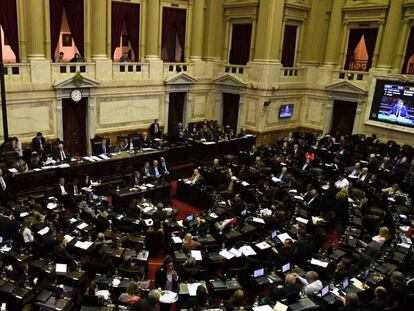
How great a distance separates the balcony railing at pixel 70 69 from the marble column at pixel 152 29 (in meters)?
3.39

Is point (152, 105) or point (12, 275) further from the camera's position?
point (152, 105)

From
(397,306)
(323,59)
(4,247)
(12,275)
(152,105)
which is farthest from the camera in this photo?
(323,59)

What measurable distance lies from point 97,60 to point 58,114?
3158 millimetres

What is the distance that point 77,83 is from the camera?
17406 mm

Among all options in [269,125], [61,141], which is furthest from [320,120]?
[61,141]

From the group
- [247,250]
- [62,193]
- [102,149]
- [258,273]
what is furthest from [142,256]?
[102,149]

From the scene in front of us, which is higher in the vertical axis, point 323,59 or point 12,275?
point 323,59

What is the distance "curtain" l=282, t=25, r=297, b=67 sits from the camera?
21.7 m

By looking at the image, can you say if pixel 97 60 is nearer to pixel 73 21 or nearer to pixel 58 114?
pixel 73 21

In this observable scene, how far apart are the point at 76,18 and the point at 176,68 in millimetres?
5783

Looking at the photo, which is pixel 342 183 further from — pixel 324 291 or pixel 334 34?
pixel 334 34

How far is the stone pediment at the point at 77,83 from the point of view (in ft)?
55.6

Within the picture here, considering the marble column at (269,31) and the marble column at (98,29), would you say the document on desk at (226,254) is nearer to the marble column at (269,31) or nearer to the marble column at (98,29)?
the marble column at (98,29)

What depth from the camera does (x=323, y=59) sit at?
22203mm
